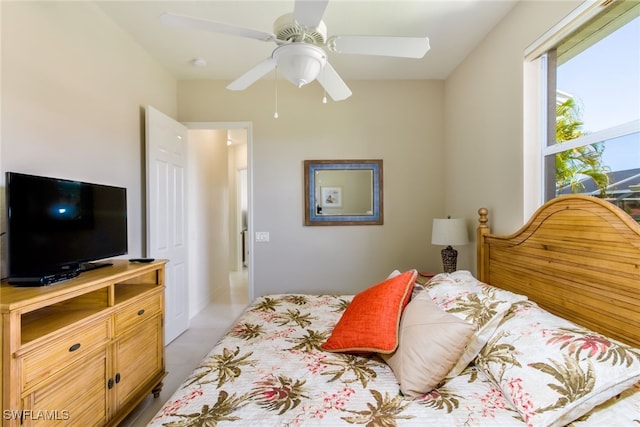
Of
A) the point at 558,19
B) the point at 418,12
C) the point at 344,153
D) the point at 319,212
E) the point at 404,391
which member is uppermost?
the point at 418,12

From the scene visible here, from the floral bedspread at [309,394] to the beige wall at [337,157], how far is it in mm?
1763

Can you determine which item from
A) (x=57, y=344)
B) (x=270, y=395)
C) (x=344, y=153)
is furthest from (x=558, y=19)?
(x=57, y=344)

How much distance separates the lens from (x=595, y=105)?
1.59 metres

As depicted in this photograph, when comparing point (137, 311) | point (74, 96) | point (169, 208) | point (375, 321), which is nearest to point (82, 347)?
point (137, 311)

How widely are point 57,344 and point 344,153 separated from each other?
2812 millimetres

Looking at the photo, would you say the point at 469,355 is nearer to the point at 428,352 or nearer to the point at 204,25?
the point at 428,352

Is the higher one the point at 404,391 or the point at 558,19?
the point at 558,19

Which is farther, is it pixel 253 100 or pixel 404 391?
pixel 253 100

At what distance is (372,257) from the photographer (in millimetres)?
3387

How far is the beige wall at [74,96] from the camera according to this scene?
161cm

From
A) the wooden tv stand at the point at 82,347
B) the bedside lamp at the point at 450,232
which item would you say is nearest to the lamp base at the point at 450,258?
the bedside lamp at the point at 450,232

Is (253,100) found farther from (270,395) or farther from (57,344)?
(270,395)

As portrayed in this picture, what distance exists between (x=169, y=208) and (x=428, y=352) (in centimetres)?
272

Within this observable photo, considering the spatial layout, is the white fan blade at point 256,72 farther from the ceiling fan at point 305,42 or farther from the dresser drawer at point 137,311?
the dresser drawer at point 137,311
